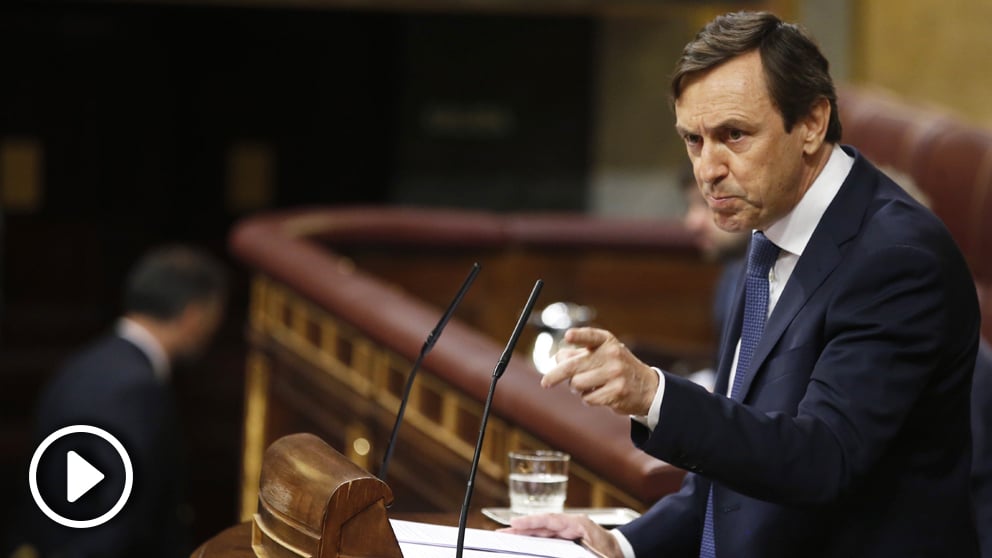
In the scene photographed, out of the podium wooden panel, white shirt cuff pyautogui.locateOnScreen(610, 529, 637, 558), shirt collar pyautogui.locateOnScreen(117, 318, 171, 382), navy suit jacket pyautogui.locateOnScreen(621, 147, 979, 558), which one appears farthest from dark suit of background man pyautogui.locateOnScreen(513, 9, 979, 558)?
shirt collar pyautogui.locateOnScreen(117, 318, 171, 382)

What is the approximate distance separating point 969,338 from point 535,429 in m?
1.33

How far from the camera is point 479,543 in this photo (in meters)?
1.84

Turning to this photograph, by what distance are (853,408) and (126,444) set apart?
3.07 m

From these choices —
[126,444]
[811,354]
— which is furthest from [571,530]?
[126,444]

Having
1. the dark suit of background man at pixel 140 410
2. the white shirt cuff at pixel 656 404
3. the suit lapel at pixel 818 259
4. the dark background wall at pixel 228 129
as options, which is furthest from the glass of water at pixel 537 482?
the dark background wall at pixel 228 129

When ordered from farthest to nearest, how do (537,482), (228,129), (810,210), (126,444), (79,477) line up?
(228,129) → (126,444) → (79,477) → (537,482) → (810,210)

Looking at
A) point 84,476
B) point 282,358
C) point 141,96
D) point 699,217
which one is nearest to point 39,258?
point 141,96

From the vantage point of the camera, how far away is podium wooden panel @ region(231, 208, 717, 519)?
118 inches

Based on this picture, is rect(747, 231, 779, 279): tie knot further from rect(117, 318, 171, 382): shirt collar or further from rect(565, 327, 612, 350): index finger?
rect(117, 318, 171, 382): shirt collar

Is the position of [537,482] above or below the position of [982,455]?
above

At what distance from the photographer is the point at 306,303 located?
5.09 metres

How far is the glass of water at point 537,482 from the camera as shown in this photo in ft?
7.21

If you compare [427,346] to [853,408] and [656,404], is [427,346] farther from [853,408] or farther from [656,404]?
[853,408]

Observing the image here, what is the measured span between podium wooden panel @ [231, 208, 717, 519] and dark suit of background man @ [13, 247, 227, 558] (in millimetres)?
410
